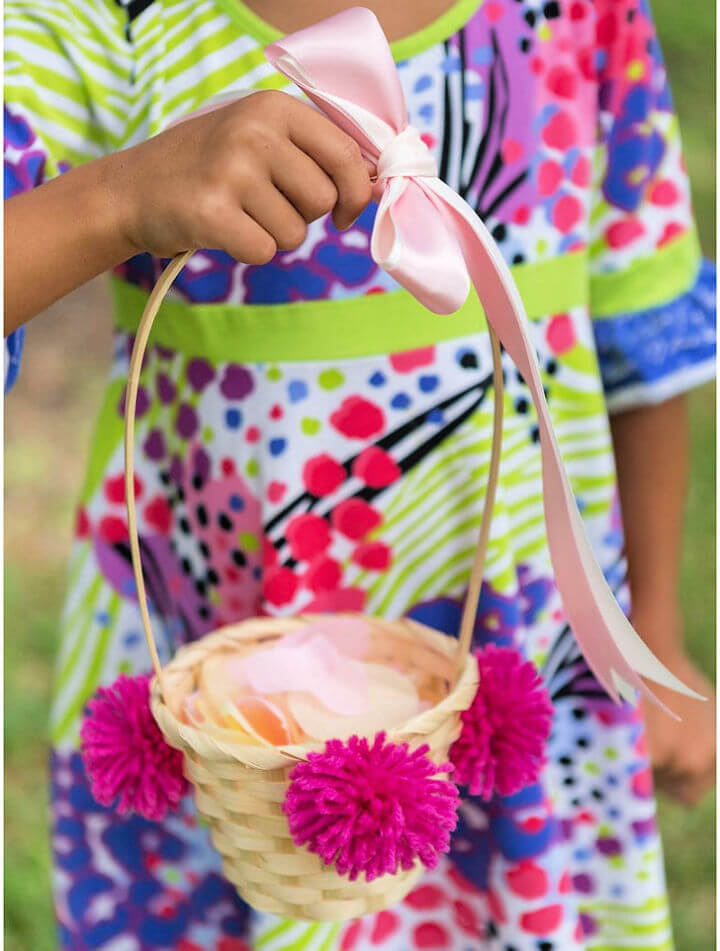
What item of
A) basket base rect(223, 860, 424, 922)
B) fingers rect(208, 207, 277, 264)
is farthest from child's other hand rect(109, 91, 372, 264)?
basket base rect(223, 860, 424, 922)

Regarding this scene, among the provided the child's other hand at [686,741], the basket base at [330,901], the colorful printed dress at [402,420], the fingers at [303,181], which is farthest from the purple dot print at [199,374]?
the child's other hand at [686,741]

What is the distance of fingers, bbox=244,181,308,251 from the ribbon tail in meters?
0.07

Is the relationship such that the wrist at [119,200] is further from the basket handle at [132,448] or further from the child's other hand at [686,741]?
the child's other hand at [686,741]

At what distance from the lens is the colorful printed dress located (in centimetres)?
72

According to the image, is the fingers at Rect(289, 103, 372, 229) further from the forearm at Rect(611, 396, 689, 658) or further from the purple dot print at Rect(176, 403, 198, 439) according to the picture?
the forearm at Rect(611, 396, 689, 658)

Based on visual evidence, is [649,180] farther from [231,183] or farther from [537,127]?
[231,183]

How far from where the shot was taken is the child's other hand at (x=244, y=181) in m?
0.55

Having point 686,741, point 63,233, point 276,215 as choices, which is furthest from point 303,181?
point 686,741

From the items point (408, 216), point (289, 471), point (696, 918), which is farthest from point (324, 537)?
point (696, 918)

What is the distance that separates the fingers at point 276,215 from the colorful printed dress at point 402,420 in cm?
15

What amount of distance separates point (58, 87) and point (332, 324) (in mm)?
239

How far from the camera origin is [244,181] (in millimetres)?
555

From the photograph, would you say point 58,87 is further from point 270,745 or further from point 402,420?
point 270,745

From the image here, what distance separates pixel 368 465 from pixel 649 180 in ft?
1.03
